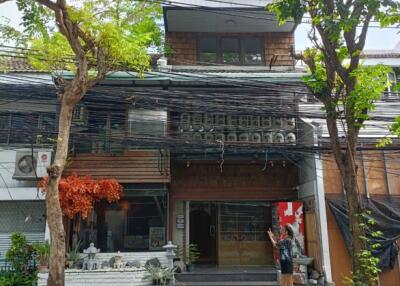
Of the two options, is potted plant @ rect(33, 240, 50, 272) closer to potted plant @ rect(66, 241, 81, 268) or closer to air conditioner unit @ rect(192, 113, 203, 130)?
potted plant @ rect(66, 241, 81, 268)

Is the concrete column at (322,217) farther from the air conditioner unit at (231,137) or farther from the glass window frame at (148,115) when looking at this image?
the glass window frame at (148,115)

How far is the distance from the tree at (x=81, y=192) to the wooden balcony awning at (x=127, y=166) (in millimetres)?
729

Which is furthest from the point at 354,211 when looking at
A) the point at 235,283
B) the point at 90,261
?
the point at 90,261

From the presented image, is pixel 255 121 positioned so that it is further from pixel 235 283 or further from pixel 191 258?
pixel 235 283

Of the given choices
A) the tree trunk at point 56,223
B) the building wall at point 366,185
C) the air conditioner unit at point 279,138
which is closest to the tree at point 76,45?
the tree trunk at point 56,223

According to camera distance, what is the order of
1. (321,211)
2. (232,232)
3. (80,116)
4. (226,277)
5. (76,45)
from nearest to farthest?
(76,45) < (226,277) < (321,211) < (80,116) < (232,232)

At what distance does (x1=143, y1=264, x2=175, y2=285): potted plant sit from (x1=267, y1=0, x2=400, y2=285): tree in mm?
5599

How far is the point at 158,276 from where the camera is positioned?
365 inches

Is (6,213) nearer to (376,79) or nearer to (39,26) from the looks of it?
(39,26)

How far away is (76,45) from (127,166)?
4681 millimetres

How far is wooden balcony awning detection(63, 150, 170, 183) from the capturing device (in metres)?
10.5

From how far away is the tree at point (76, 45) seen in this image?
5.83 meters

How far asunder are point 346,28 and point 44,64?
564 centimetres

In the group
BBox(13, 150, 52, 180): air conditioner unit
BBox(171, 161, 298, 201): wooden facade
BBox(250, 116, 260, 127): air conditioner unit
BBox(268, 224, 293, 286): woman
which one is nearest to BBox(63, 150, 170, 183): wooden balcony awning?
BBox(13, 150, 52, 180): air conditioner unit
